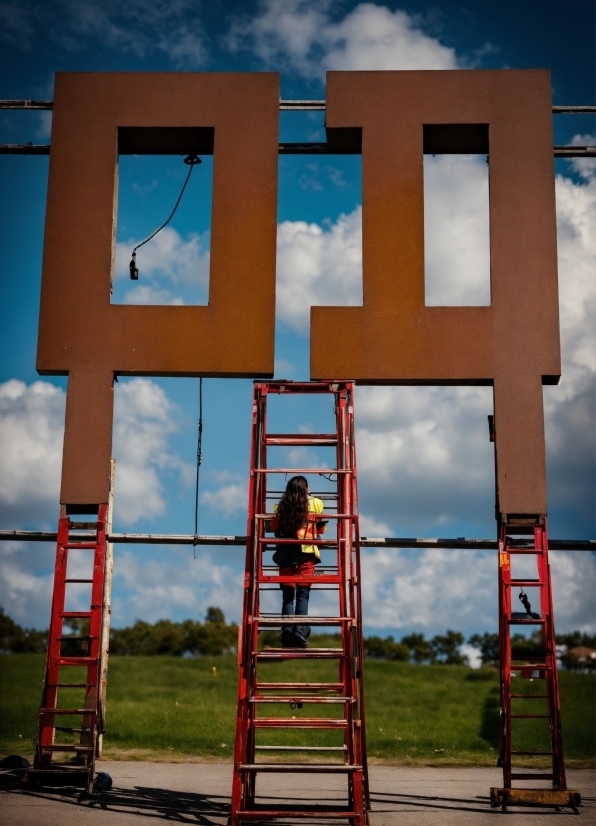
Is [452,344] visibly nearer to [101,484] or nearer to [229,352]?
[229,352]

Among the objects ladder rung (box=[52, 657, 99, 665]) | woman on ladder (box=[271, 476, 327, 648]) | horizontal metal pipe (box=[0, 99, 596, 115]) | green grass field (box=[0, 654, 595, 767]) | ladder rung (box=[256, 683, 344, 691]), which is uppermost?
horizontal metal pipe (box=[0, 99, 596, 115])

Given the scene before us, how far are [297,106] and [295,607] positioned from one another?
218 inches

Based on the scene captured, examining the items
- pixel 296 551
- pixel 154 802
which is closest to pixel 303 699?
pixel 296 551

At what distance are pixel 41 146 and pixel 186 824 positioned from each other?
24.1 ft

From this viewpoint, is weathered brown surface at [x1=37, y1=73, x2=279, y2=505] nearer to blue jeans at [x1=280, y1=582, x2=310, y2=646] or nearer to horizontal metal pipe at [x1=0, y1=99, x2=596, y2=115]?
horizontal metal pipe at [x1=0, y1=99, x2=596, y2=115]

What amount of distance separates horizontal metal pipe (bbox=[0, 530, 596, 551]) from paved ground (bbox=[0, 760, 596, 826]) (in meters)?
2.42

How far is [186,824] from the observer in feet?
27.0

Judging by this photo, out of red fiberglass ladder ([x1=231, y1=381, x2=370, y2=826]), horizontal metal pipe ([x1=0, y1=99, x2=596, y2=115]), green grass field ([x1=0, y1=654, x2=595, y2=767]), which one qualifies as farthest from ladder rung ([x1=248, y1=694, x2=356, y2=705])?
horizontal metal pipe ([x1=0, y1=99, x2=596, y2=115])

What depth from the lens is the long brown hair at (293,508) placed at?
9.02 metres

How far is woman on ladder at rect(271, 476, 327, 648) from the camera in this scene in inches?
352

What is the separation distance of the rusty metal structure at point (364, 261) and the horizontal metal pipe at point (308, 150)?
A: 0.03m

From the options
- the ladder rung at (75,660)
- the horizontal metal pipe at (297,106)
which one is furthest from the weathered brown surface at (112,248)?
the ladder rung at (75,660)

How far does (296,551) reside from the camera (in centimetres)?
911

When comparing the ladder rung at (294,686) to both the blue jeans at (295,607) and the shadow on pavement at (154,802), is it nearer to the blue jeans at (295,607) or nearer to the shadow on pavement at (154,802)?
the blue jeans at (295,607)
